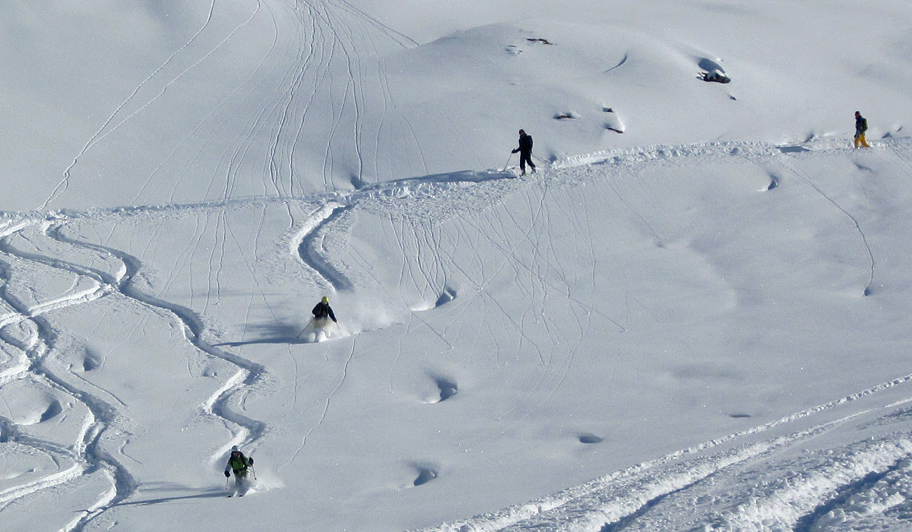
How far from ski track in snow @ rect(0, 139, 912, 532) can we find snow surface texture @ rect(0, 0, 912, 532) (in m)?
0.06

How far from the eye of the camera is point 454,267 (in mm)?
18781

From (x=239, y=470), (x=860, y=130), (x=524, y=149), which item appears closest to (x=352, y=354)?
(x=239, y=470)

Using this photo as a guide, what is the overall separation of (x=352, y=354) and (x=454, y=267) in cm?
311

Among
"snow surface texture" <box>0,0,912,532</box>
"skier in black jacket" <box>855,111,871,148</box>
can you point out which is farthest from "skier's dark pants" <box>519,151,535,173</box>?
"skier in black jacket" <box>855,111,871,148</box>

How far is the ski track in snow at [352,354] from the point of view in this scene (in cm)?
1148

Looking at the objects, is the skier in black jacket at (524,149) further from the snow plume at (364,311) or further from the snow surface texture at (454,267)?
the snow plume at (364,311)

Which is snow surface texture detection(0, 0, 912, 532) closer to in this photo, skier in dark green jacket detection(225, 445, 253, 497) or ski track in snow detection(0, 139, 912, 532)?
ski track in snow detection(0, 139, 912, 532)

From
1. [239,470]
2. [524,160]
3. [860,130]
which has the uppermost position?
[860,130]

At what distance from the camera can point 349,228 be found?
64.8 ft

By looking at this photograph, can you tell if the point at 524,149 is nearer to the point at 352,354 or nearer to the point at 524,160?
the point at 524,160

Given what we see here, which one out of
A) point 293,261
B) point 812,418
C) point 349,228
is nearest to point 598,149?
point 349,228

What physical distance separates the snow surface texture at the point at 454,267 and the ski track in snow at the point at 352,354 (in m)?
0.06

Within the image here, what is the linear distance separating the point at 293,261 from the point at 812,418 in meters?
9.33

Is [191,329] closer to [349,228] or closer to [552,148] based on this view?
[349,228]
